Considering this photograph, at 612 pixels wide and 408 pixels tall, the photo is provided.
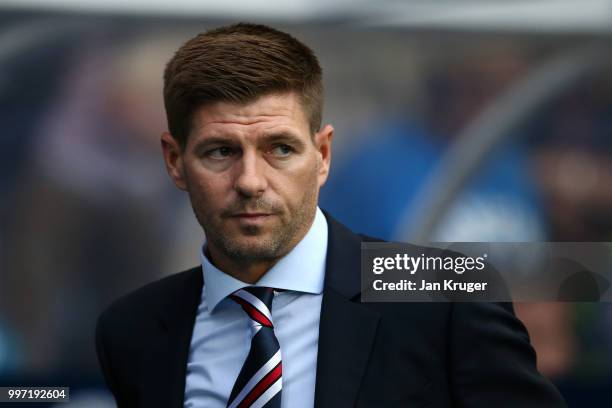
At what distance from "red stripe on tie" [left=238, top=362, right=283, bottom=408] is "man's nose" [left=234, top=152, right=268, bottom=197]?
1.52 ft

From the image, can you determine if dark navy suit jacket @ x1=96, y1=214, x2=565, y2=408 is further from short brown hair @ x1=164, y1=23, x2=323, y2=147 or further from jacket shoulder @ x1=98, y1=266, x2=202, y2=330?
short brown hair @ x1=164, y1=23, x2=323, y2=147

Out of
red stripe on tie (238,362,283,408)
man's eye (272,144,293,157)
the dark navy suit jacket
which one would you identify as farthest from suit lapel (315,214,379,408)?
man's eye (272,144,293,157)

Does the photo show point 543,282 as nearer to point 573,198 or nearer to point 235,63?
point 573,198

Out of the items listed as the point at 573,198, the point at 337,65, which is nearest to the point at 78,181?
the point at 337,65

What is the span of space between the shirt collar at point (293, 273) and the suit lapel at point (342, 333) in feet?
0.12

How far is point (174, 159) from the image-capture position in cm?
231

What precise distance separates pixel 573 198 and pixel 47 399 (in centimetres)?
227

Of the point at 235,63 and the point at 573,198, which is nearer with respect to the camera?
the point at 235,63

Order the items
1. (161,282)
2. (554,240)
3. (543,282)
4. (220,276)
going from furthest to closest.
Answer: (554,240), (543,282), (161,282), (220,276)

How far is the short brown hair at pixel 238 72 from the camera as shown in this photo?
6.72ft

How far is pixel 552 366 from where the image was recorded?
3146mm

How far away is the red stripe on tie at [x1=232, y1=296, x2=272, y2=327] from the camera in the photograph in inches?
83.2

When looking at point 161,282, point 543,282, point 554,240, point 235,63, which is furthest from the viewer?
point 554,240

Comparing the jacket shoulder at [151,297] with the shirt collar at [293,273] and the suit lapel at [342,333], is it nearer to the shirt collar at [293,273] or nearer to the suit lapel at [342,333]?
the shirt collar at [293,273]
